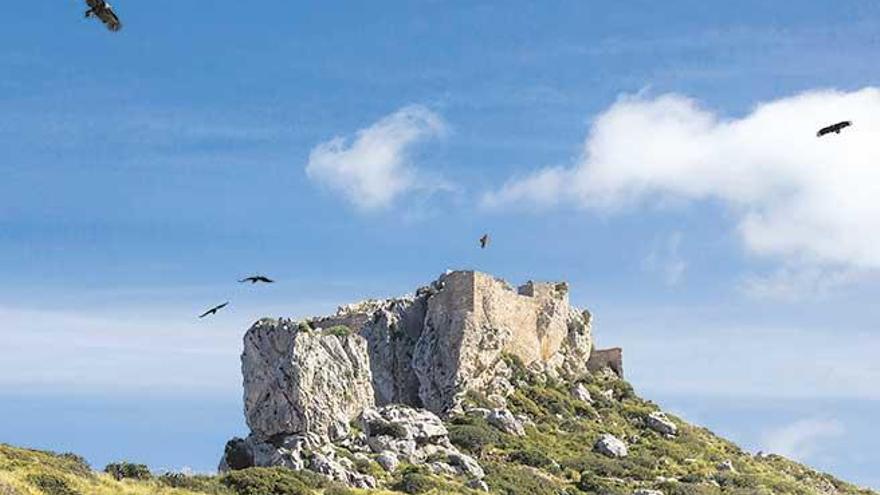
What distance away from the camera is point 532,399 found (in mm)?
102250

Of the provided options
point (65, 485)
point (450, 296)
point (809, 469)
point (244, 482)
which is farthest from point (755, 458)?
point (65, 485)

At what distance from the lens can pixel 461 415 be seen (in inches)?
3691

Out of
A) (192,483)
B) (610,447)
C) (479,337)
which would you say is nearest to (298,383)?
(479,337)

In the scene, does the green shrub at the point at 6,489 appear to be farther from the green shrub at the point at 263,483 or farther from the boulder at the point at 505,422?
the boulder at the point at 505,422

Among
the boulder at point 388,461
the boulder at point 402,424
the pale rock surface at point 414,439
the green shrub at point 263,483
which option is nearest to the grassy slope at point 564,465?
the green shrub at point 263,483

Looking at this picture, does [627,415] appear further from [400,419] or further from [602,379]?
[400,419]

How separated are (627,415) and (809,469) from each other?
18.7 m

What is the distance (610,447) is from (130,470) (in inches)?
1845

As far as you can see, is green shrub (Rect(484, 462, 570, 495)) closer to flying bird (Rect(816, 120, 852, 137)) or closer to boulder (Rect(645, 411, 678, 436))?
boulder (Rect(645, 411, 678, 436))

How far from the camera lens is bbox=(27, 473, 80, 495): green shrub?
149 ft

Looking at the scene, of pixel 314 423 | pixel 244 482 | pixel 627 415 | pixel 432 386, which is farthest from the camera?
pixel 627 415

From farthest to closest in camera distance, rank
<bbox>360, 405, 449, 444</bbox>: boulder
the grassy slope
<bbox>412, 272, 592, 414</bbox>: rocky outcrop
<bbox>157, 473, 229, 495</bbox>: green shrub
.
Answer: <bbox>412, 272, 592, 414</bbox>: rocky outcrop, <bbox>360, 405, 449, 444</bbox>: boulder, <bbox>157, 473, 229, 495</bbox>: green shrub, the grassy slope

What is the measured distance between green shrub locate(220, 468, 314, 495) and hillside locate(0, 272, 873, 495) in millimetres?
107

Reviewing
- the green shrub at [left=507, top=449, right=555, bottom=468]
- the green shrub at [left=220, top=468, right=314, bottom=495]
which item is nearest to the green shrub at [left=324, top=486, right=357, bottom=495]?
the green shrub at [left=220, top=468, right=314, bottom=495]
